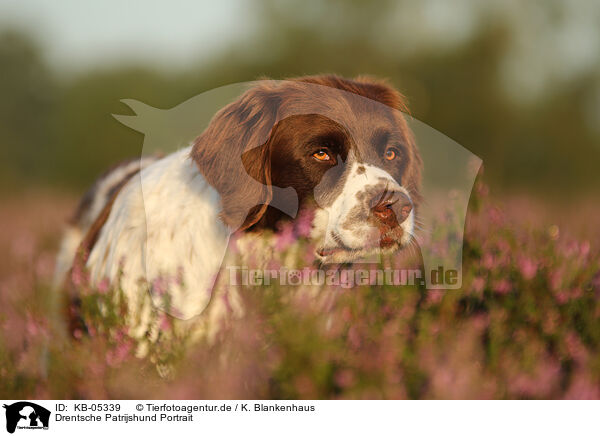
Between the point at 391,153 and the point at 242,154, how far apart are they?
84 centimetres

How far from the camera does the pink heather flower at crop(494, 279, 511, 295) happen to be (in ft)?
8.70

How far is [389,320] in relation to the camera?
244 centimetres

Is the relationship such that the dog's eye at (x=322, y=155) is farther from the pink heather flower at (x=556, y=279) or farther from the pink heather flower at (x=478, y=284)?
the pink heather flower at (x=556, y=279)

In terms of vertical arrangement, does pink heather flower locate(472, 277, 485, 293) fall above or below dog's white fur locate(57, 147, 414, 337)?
below

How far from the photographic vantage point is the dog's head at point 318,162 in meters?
2.53

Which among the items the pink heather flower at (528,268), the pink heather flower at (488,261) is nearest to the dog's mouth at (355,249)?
the pink heather flower at (488,261)

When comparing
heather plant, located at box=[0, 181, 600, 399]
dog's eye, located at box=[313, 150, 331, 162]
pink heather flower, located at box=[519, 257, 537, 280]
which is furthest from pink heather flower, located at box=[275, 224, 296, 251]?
pink heather flower, located at box=[519, 257, 537, 280]

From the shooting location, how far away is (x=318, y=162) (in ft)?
8.77

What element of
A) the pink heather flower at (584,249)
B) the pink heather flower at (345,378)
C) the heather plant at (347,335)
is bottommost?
the pink heather flower at (345,378)

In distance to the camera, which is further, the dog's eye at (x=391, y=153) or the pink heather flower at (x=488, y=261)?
the dog's eye at (x=391, y=153)

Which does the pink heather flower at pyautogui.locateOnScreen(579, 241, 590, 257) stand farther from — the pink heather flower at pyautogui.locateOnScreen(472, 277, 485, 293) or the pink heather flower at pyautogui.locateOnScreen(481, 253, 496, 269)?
the pink heather flower at pyautogui.locateOnScreen(472, 277, 485, 293)

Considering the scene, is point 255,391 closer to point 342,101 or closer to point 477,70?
point 342,101

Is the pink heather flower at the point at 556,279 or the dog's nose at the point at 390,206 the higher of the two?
the dog's nose at the point at 390,206

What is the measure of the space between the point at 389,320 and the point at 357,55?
3.50m
